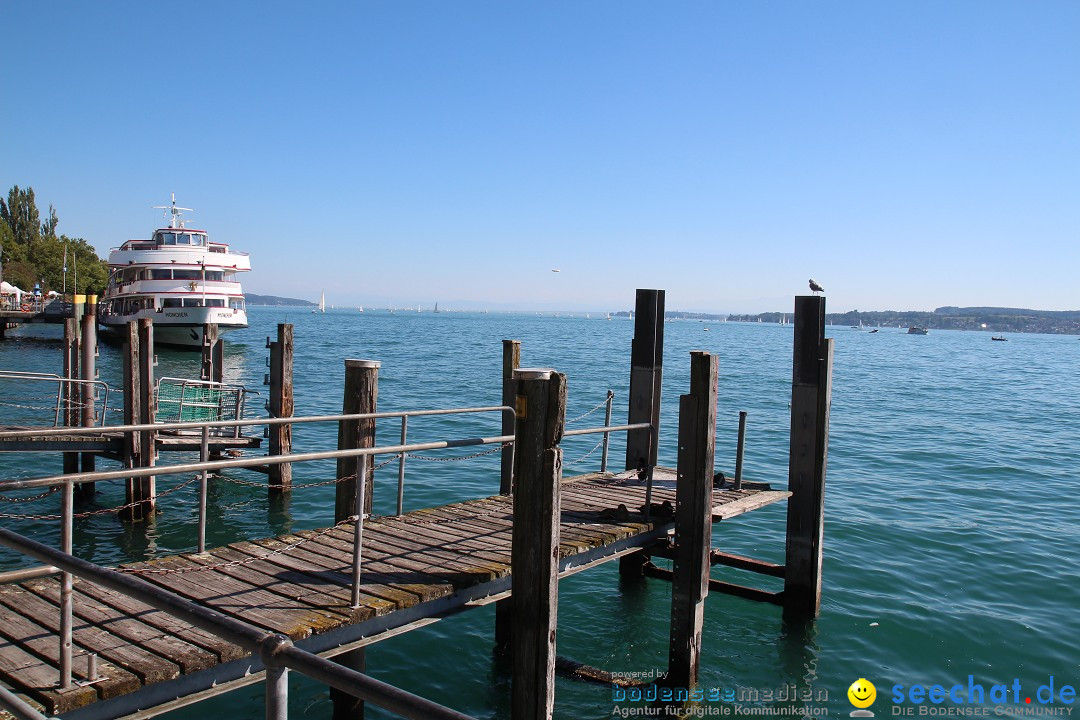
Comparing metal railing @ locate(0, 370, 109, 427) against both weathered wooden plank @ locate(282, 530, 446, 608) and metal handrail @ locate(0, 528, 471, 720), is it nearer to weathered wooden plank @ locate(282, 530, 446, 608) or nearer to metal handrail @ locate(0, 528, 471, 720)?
weathered wooden plank @ locate(282, 530, 446, 608)

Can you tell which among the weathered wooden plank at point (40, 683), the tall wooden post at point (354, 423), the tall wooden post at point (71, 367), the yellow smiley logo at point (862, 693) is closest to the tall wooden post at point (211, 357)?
the tall wooden post at point (71, 367)

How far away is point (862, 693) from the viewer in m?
8.69

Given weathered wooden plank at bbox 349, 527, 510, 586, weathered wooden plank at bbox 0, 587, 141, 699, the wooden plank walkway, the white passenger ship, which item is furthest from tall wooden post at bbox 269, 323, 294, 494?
the white passenger ship

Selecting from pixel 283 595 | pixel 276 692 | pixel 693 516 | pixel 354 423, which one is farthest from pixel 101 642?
pixel 693 516

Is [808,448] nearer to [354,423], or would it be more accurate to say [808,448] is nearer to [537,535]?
[537,535]

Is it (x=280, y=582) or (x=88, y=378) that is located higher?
(x=88, y=378)

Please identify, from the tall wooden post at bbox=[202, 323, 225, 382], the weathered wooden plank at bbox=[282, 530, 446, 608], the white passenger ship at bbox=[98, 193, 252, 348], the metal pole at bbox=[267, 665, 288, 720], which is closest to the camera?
the metal pole at bbox=[267, 665, 288, 720]

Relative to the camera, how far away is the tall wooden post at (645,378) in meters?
10.7

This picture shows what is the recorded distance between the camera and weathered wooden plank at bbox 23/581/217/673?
15.8 ft

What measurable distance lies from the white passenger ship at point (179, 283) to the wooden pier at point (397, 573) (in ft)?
150

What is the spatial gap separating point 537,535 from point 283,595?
1.98 metres

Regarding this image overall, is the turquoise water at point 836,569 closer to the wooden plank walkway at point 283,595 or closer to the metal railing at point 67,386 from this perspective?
the metal railing at point 67,386

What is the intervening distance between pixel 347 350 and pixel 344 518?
190ft

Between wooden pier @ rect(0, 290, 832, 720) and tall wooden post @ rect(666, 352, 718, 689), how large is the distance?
0.06 ft
